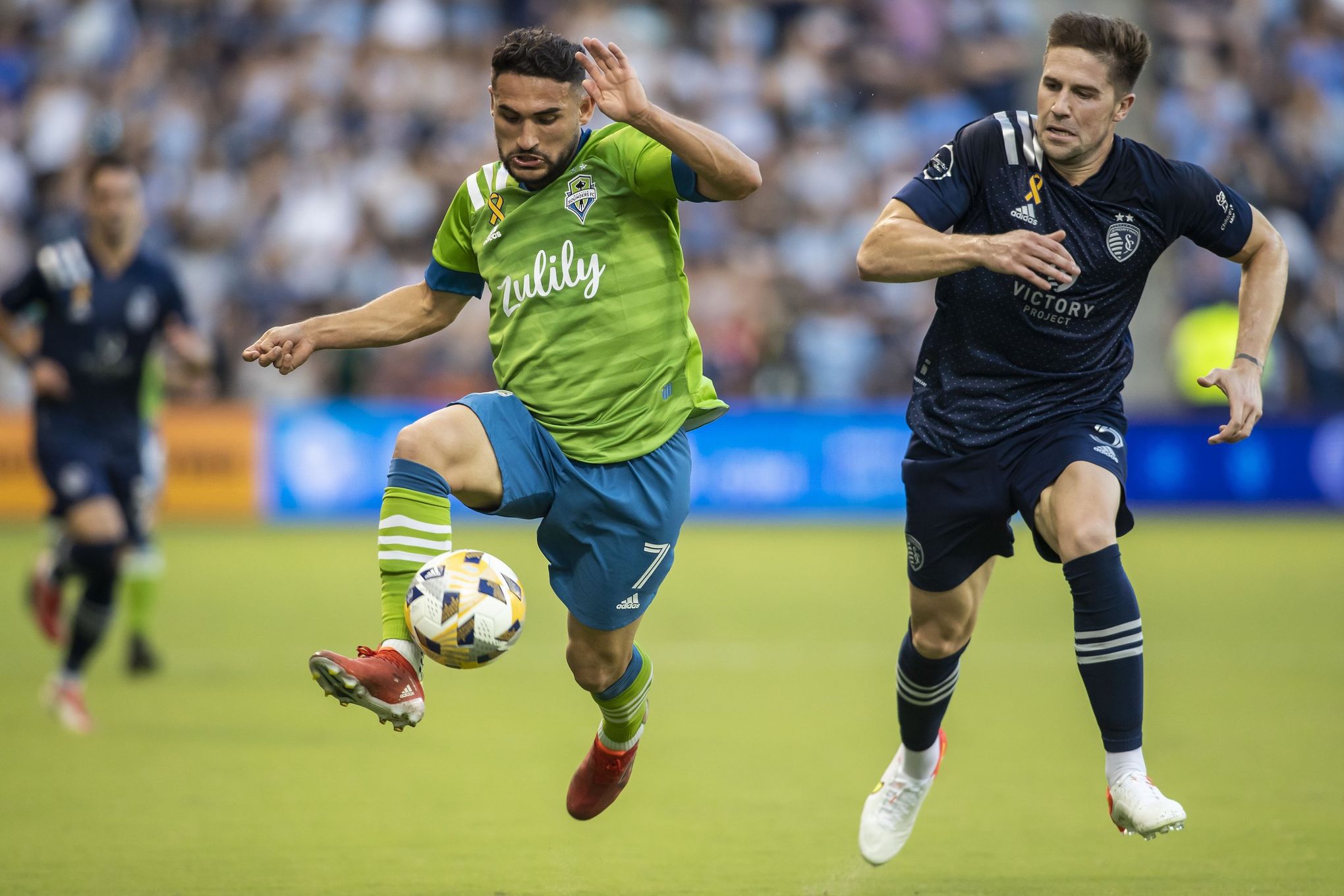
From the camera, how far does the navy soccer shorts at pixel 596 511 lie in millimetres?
5188

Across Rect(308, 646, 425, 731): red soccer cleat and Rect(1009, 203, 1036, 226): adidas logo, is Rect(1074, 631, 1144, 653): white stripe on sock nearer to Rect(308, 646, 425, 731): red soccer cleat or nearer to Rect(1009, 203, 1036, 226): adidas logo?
Rect(1009, 203, 1036, 226): adidas logo

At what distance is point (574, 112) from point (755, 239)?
42.6ft

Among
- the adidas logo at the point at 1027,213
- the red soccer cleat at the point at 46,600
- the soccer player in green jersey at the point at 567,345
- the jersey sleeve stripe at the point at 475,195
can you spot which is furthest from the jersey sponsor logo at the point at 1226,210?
the red soccer cleat at the point at 46,600

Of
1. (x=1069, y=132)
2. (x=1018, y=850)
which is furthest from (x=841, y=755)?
(x=1069, y=132)

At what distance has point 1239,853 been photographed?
5.56 m

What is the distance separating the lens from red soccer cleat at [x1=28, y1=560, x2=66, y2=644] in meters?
9.39

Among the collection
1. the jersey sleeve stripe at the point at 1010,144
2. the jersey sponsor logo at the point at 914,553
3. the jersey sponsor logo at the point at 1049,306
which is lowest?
the jersey sponsor logo at the point at 914,553

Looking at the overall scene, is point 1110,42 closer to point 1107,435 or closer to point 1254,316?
point 1254,316

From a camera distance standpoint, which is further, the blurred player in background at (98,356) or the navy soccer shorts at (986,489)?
the blurred player in background at (98,356)

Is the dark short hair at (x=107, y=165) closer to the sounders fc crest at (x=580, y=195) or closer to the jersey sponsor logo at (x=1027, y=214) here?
the sounders fc crest at (x=580, y=195)

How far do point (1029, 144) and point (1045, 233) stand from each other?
0.29 meters

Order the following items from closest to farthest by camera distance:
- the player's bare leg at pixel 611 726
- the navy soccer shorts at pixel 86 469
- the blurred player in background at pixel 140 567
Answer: the player's bare leg at pixel 611 726
the navy soccer shorts at pixel 86 469
the blurred player in background at pixel 140 567

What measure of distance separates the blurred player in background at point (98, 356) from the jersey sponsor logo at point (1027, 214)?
4.99 metres

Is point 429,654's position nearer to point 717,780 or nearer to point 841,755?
point 717,780
